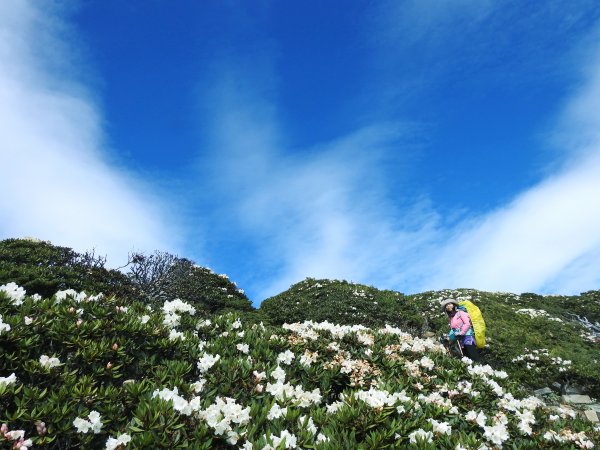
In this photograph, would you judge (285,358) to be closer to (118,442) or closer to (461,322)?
(118,442)

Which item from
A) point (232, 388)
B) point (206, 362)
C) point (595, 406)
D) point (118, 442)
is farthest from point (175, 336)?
point (595, 406)

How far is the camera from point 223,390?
4695 millimetres

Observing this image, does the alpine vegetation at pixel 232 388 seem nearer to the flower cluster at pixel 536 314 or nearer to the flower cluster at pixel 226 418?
the flower cluster at pixel 226 418

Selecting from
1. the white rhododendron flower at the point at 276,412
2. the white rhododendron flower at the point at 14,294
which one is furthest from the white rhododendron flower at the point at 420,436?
the white rhododendron flower at the point at 14,294

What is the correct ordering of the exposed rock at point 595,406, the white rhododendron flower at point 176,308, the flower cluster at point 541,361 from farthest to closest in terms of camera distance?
the flower cluster at point 541,361 < the exposed rock at point 595,406 < the white rhododendron flower at point 176,308

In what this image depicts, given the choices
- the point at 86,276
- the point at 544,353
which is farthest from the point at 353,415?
the point at 544,353

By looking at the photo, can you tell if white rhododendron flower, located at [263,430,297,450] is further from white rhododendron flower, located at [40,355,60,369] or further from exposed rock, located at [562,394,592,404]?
exposed rock, located at [562,394,592,404]

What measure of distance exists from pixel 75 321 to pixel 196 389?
218 centimetres

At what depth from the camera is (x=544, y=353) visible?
1494cm

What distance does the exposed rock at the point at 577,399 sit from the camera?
12.7 metres

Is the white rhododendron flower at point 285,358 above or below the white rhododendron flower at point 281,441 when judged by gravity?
above

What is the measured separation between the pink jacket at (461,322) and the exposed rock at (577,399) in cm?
462

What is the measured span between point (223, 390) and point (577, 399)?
1350cm

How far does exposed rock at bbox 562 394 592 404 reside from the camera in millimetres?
12674
